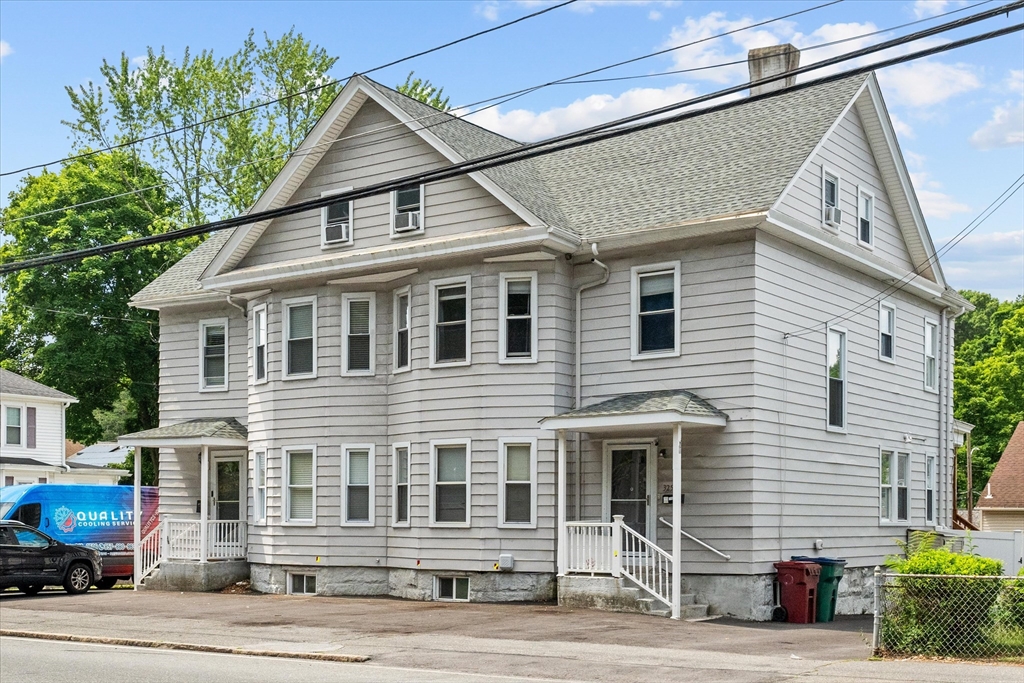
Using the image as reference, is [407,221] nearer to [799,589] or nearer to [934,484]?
[799,589]

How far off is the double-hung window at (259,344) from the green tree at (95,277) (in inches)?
728

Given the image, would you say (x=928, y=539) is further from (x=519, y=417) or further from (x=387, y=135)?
(x=387, y=135)

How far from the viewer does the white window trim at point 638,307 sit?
21812 mm

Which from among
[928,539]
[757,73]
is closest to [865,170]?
[757,73]

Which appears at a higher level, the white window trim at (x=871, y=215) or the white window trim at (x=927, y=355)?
the white window trim at (x=871, y=215)

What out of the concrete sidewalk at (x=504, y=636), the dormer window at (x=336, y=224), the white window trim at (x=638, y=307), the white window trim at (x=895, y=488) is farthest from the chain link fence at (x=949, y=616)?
the dormer window at (x=336, y=224)

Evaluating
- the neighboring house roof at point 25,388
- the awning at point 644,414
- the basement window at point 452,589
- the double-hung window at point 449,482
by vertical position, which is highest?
the neighboring house roof at point 25,388

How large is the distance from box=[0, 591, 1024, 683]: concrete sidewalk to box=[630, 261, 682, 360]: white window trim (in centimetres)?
465

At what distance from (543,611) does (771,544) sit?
406 cm

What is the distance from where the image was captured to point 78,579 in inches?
1049

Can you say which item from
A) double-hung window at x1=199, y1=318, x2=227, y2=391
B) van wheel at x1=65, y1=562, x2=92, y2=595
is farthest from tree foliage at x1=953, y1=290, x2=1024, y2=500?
van wheel at x1=65, y1=562, x2=92, y2=595

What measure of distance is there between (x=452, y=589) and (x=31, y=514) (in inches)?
455

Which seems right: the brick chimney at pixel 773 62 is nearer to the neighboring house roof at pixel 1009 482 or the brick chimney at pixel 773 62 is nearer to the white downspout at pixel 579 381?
the white downspout at pixel 579 381

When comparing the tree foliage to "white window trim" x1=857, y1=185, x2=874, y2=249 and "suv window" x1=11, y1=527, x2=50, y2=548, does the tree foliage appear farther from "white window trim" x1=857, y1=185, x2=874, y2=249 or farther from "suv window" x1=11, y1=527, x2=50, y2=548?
"suv window" x1=11, y1=527, x2=50, y2=548
